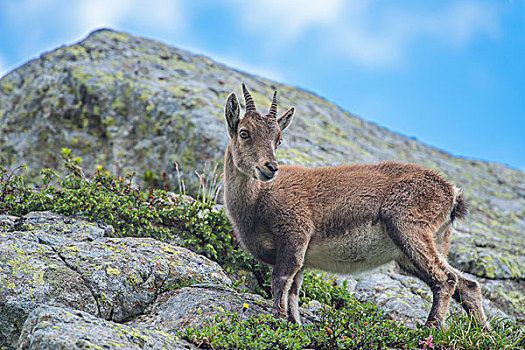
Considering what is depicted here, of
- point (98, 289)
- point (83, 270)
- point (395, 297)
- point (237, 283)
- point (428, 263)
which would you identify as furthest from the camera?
point (395, 297)

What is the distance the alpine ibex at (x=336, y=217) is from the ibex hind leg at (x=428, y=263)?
14 mm

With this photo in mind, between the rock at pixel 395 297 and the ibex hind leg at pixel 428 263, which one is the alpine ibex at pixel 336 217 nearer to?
the ibex hind leg at pixel 428 263

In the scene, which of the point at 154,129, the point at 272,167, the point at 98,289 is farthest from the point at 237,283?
the point at 154,129

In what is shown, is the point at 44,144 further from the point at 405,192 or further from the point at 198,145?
the point at 405,192

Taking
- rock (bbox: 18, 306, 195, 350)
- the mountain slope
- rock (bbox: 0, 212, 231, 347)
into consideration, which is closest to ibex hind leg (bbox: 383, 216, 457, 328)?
rock (bbox: 0, 212, 231, 347)

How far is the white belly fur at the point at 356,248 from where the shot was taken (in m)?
6.69

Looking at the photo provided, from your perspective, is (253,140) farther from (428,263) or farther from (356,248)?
(428,263)

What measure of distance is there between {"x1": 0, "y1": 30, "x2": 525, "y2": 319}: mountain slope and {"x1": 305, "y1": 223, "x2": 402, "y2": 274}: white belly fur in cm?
402

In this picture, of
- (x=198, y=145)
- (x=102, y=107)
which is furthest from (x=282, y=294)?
(x=102, y=107)

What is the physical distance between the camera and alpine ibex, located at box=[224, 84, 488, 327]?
6.36 meters

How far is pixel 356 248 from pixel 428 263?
1.02 meters

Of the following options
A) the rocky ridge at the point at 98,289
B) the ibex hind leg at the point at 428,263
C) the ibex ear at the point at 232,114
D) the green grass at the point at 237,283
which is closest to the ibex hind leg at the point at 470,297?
the green grass at the point at 237,283

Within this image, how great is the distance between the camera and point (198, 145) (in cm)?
1203

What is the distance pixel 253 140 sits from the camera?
21.7 ft
